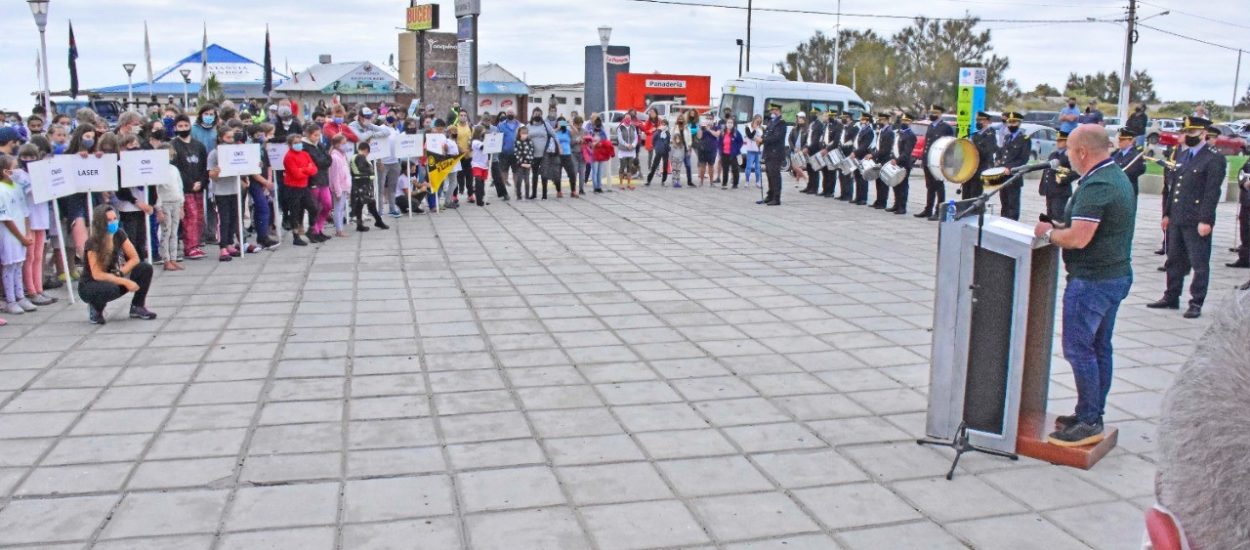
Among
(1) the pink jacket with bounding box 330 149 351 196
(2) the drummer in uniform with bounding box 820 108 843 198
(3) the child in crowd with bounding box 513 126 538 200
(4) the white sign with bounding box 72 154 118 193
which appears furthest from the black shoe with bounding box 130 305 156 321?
(2) the drummer in uniform with bounding box 820 108 843 198

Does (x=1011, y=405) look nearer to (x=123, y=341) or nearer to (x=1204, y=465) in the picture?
(x=1204, y=465)

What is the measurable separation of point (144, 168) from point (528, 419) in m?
6.47

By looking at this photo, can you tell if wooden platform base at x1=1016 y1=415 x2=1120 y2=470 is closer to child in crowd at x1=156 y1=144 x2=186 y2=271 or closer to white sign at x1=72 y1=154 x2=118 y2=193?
white sign at x1=72 y1=154 x2=118 y2=193

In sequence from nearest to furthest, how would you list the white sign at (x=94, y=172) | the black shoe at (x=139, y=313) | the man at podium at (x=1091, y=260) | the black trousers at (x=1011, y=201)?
the man at podium at (x=1091, y=260), the black shoe at (x=139, y=313), the white sign at (x=94, y=172), the black trousers at (x=1011, y=201)

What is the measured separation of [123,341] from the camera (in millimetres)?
7598

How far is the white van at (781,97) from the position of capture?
95.0 ft

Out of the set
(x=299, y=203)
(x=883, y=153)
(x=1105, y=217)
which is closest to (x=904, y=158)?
(x=883, y=153)

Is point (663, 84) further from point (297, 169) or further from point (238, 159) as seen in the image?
point (238, 159)

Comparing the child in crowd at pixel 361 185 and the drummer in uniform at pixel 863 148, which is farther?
the drummer in uniform at pixel 863 148

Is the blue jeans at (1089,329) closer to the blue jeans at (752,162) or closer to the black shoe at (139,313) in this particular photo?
the black shoe at (139,313)

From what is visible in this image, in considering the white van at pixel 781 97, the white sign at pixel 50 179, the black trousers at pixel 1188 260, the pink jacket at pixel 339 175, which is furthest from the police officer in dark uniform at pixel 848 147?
the white sign at pixel 50 179

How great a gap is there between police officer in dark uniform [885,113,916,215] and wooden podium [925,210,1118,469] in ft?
39.2

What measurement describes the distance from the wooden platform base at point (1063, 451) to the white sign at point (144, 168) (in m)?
8.61

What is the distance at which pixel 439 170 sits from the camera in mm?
16469
